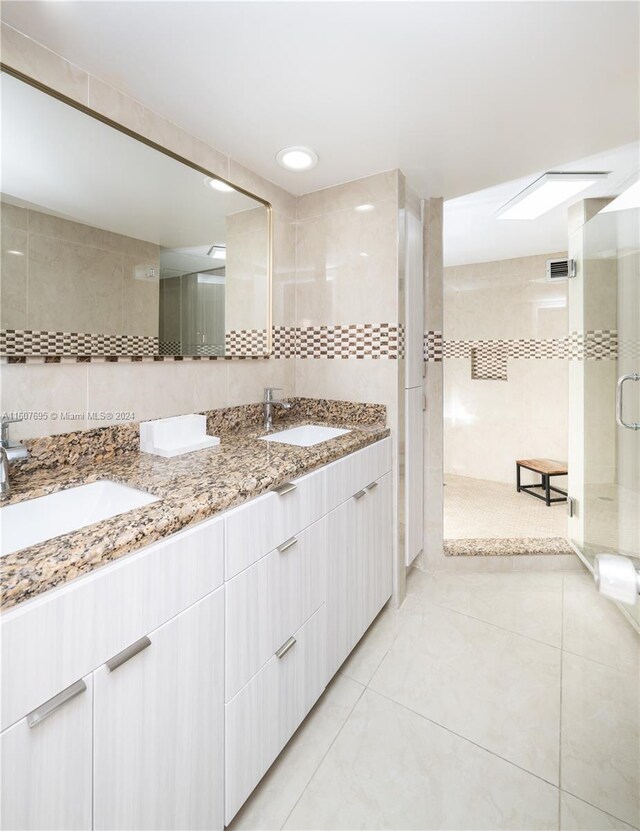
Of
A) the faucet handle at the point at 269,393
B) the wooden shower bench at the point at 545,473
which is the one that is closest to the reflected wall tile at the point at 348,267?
the faucet handle at the point at 269,393

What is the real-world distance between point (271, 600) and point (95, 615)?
55 cm

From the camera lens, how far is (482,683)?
158 centimetres

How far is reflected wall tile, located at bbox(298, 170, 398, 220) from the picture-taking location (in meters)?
1.92

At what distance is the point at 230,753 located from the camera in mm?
1002

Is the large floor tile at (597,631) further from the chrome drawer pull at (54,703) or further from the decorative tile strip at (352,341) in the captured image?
the chrome drawer pull at (54,703)

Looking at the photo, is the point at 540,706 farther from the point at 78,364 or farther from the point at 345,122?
the point at 345,122

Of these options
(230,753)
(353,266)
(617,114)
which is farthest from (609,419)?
(230,753)

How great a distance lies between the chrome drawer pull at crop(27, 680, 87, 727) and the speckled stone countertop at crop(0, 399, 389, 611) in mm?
179

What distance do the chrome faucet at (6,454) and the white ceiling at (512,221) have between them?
2.45m

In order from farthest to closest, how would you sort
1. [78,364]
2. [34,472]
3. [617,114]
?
1. [617,114]
2. [78,364]
3. [34,472]

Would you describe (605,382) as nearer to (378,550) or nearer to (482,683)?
(378,550)

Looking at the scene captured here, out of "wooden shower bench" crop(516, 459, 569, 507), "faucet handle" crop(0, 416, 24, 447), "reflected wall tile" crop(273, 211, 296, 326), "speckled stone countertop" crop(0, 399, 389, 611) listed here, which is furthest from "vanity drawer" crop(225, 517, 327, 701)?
"wooden shower bench" crop(516, 459, 569, 507)

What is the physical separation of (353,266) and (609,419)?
1.59m

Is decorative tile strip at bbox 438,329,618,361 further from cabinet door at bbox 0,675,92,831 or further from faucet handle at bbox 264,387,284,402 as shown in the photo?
cabinet door at bbox 0,675,92,831
